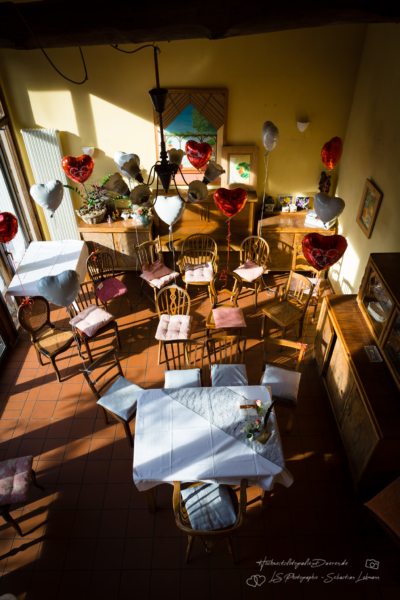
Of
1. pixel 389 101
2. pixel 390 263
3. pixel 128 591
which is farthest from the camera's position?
pixel 389 101

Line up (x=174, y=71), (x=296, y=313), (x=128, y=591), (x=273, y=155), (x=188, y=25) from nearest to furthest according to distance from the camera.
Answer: (x=188, y=25), (x=128, y=591), (x=296, y=313), (x=174, y=71), (x=273, y=155)

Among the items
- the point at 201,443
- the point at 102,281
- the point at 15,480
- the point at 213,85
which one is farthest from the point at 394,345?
the point at 213,85

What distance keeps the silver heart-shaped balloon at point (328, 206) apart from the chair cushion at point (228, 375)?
7.00ft

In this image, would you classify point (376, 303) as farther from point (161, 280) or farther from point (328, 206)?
point (161, 280)

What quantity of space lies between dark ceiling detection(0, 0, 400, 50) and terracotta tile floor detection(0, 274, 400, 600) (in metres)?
3.86

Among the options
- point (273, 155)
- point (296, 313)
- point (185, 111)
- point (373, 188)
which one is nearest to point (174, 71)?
point (185, 111)

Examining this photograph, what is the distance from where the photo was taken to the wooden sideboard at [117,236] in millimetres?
6605

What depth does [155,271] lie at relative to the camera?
627 cm

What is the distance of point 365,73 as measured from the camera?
18.2ft

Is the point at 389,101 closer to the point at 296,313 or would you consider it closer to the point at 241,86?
the point at 241,86

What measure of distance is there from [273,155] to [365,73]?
168 centimetres

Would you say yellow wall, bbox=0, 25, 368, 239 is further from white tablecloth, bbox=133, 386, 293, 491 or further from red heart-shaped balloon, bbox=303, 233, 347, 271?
white tablecloth, bbox=133, 386, 293, 491

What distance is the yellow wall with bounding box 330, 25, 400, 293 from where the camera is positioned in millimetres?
4625

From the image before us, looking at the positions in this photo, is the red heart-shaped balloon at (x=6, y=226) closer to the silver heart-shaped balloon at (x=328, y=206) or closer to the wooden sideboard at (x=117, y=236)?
the wooden sideboard at (x=117, y=236)
